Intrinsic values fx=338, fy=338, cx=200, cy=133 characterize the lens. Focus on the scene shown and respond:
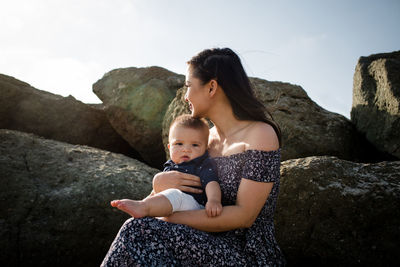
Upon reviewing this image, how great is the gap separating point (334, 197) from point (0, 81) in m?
4.85

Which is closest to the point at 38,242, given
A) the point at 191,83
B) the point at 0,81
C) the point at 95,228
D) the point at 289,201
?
the point at 95,228

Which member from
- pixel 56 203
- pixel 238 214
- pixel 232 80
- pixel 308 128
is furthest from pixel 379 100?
pixel 56 203

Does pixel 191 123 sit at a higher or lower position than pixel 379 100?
lower

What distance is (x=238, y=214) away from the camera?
7.04ft

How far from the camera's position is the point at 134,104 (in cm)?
565

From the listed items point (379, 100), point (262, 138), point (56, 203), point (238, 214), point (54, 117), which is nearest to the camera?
point (238, 214)

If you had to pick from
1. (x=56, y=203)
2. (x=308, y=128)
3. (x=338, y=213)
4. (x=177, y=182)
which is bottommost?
(x=56, y=203)

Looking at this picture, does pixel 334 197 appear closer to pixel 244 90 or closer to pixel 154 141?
pixel 244 90

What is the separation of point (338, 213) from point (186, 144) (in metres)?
1.36

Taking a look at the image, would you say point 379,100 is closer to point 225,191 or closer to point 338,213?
point 338,213

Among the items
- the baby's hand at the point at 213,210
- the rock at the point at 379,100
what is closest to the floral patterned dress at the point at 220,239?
the baby's hand at the point at 213,210

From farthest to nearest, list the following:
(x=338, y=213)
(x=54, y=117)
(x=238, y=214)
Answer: (x=54, y=117) < (x=338, y=213) < (x=238, y=214)

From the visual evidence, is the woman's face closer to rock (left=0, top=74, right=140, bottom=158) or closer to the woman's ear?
the woman's ear

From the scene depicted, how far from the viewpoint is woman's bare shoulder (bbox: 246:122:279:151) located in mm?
2309
